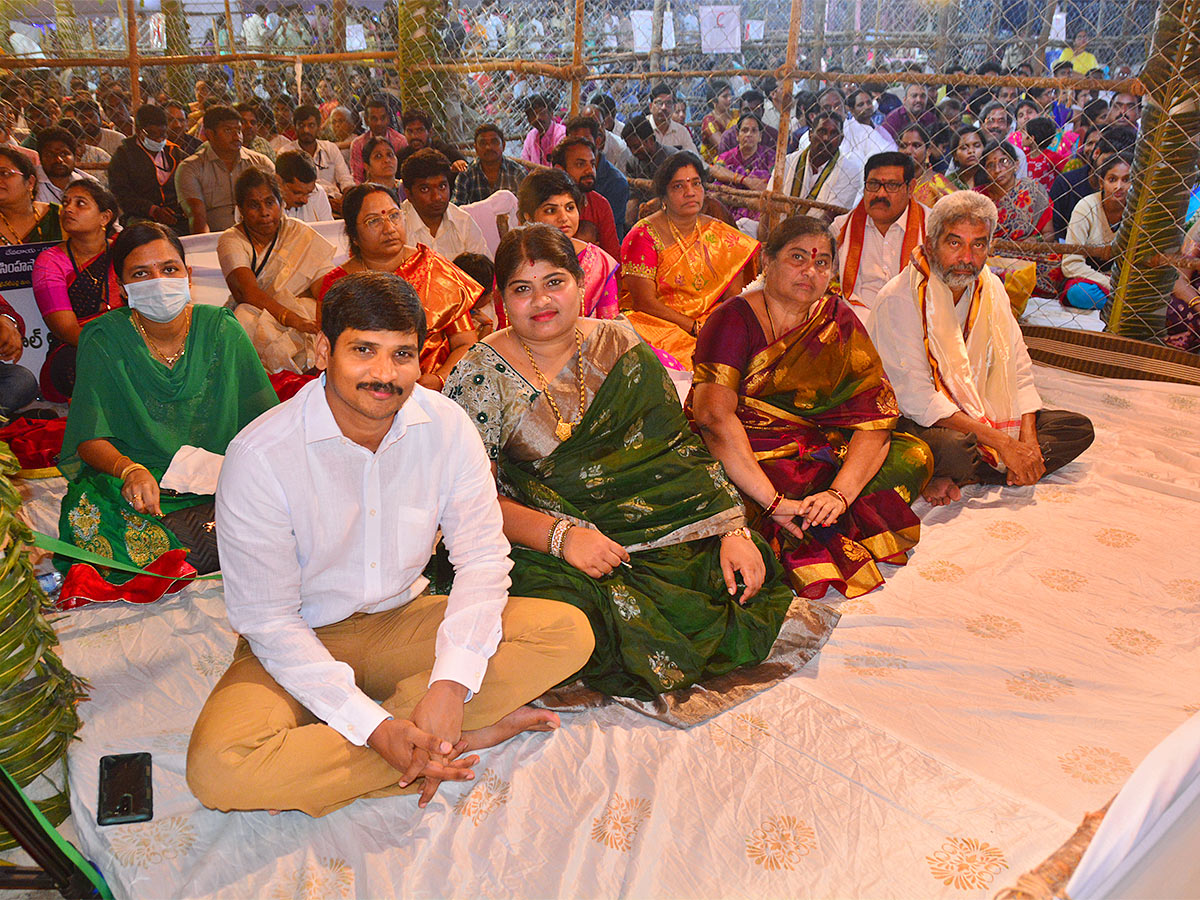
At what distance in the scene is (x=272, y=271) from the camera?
3.94m

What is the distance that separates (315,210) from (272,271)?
1.72 meters

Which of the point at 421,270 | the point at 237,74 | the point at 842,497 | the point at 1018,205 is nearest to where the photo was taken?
the point at 842,497

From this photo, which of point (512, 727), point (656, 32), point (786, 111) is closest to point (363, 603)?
point (512, 727)

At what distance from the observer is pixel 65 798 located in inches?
72.6

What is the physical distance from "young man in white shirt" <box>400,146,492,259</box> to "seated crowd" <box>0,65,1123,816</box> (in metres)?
0.02

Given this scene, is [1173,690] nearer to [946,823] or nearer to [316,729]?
[946,823]

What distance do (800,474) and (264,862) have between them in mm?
1758

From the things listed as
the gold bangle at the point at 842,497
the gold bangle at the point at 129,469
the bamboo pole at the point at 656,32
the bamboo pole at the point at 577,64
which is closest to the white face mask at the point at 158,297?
the gold bangle at the point at 129,469

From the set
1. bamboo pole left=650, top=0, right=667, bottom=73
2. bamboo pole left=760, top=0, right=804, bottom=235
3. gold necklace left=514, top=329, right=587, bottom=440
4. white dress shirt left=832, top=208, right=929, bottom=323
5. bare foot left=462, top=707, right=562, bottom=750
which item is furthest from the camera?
bamboo pole left=650, top=0, right=667, bottom=73

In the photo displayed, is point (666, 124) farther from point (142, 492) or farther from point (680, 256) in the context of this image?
point (142, 492)

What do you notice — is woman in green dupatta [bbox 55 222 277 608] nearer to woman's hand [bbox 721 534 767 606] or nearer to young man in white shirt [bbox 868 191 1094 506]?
woman's hand [bbox 721 534 767 606]

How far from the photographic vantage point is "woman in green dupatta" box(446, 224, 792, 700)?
7.29ft

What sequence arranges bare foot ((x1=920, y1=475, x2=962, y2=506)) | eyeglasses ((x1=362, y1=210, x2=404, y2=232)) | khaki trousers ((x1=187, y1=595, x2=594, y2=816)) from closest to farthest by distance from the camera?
khaki trousers ((x1=187, y1=595, x2=594, y2=816))
bare foot ((x1=920, y1=475, x2=962, y2=506))
eyeglasses ((x1=362, y1=210, x2=404, y2=232))

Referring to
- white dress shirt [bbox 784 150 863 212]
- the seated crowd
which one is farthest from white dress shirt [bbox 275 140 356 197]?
white dress shirt [bbox 784 150 863 212]
